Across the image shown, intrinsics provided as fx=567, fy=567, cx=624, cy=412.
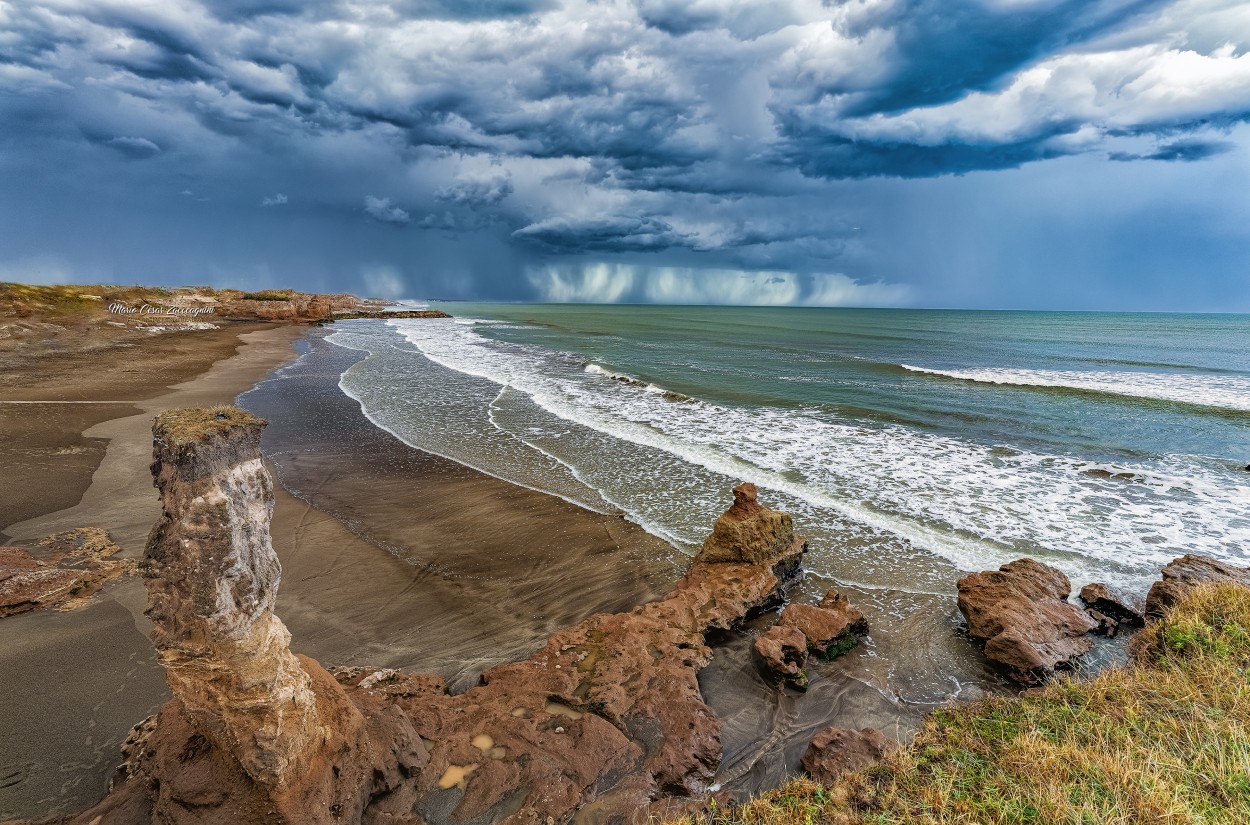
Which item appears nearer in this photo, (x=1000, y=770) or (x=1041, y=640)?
(x=1000, y=770)

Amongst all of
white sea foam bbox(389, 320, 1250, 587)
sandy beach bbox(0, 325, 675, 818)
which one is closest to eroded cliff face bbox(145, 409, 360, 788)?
sandy beach bbox(0, 325, 675, 818)

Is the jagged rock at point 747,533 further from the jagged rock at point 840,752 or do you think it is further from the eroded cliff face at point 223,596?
the eroded cliff face at point 223,596

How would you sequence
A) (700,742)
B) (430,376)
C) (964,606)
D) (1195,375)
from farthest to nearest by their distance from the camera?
(1195,375), (430,376), (964,606), (700,742)

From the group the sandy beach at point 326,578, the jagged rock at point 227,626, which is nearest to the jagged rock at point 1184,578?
the sandy beach at point 326,578

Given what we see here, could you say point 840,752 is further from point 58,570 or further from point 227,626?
point 58,570

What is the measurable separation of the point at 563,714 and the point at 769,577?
390cm

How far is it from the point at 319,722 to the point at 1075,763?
20.0 ft

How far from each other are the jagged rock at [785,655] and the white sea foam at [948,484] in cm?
490

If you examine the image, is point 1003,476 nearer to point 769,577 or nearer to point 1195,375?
point 769,577

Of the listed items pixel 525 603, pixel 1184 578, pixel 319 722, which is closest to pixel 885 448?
pixel 1184 578

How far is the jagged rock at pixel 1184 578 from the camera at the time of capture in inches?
310

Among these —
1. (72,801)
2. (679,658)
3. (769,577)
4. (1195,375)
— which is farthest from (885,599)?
(1195,375)

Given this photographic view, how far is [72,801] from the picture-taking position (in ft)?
15.5

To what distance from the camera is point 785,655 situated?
680 cm
